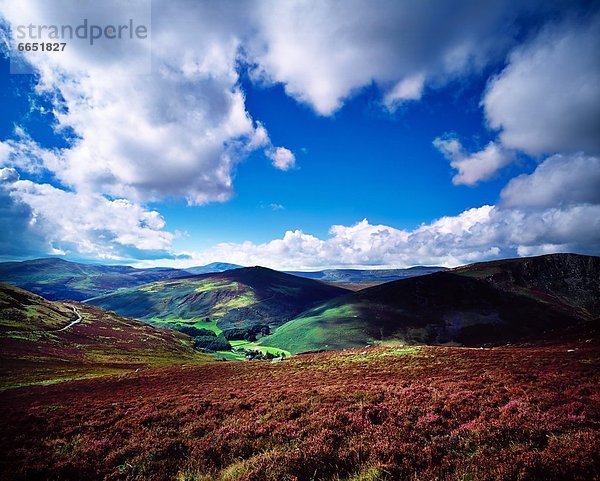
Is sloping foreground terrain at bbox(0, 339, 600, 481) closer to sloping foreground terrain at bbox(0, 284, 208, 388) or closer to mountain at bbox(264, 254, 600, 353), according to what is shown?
sloping foreground terrain at bbox(0, 284, 208, 388)

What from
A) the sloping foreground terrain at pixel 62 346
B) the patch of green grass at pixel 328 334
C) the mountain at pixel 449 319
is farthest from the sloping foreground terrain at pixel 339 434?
the mountain at pixel 449 319

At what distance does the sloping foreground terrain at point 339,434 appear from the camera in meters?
8.12

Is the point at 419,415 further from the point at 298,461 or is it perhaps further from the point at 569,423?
the point at 298,461

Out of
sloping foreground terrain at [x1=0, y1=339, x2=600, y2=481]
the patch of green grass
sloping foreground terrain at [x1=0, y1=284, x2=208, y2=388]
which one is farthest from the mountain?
sloping foreground terrain at [x1=0, y1=339, x2=600, y2=481]

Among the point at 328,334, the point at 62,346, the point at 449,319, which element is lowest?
the point at 328,334

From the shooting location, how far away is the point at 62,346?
288 feet

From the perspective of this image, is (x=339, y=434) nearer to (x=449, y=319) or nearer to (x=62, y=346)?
(x=62, y=346)

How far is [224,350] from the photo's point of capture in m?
200

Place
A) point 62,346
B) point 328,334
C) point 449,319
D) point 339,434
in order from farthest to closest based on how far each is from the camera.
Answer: point 449,319 → point 328,334 → point 62,346 → point 339,434

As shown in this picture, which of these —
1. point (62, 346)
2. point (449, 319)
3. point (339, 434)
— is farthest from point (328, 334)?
point (339, 434)

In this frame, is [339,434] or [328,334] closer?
[339,434]

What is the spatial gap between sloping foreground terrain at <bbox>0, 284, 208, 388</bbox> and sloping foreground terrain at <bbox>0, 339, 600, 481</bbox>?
3834cm

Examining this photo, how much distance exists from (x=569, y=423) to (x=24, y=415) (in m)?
28.7

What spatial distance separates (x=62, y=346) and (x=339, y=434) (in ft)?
363
